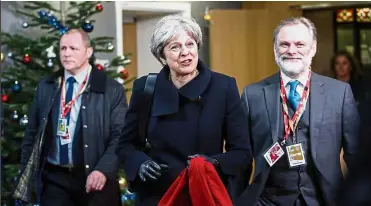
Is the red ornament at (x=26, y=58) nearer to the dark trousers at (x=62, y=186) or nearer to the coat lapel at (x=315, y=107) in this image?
the dark trousers at (x=62, y=186)

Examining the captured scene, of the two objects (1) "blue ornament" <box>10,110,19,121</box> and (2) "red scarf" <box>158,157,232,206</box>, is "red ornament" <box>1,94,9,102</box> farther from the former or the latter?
(2) "red scarf" <box>158,157,232,206</box>

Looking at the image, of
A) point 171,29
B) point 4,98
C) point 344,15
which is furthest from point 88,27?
point 344,15

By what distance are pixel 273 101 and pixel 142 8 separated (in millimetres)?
4765

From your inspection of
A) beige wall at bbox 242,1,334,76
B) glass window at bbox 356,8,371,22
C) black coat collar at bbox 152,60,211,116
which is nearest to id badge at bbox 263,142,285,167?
black coat collar at bbox 152,60,211,116

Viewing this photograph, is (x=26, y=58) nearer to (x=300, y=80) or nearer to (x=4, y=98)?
(x=4, y=98)

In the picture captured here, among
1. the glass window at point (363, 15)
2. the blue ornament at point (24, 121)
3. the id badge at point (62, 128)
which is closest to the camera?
the id badge at point (62, 128)

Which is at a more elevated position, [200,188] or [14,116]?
[14,116]

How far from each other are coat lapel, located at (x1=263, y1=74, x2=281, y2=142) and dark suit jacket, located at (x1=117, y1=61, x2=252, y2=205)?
0.48 metres

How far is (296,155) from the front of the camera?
136 inches

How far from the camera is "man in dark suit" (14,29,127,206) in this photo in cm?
443

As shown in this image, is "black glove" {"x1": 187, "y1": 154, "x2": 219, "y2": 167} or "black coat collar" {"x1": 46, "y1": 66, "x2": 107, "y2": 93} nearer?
"black glove" {"x1": 187, "y1": 154, "x2": 219, "y2": 167}

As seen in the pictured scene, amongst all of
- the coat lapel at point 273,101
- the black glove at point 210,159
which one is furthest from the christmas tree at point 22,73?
the black glove at point 210,159

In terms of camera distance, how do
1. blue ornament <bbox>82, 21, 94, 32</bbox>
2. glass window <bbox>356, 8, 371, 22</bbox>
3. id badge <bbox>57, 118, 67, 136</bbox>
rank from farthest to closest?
glass window <bbox>356, 8, 371, 22</bbox> → blue ornament <bbox>82, 21, 94, 32</bbox> → id badge <bbox>57, 118, 67, 136</bbox>

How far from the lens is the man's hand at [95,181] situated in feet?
14.2
